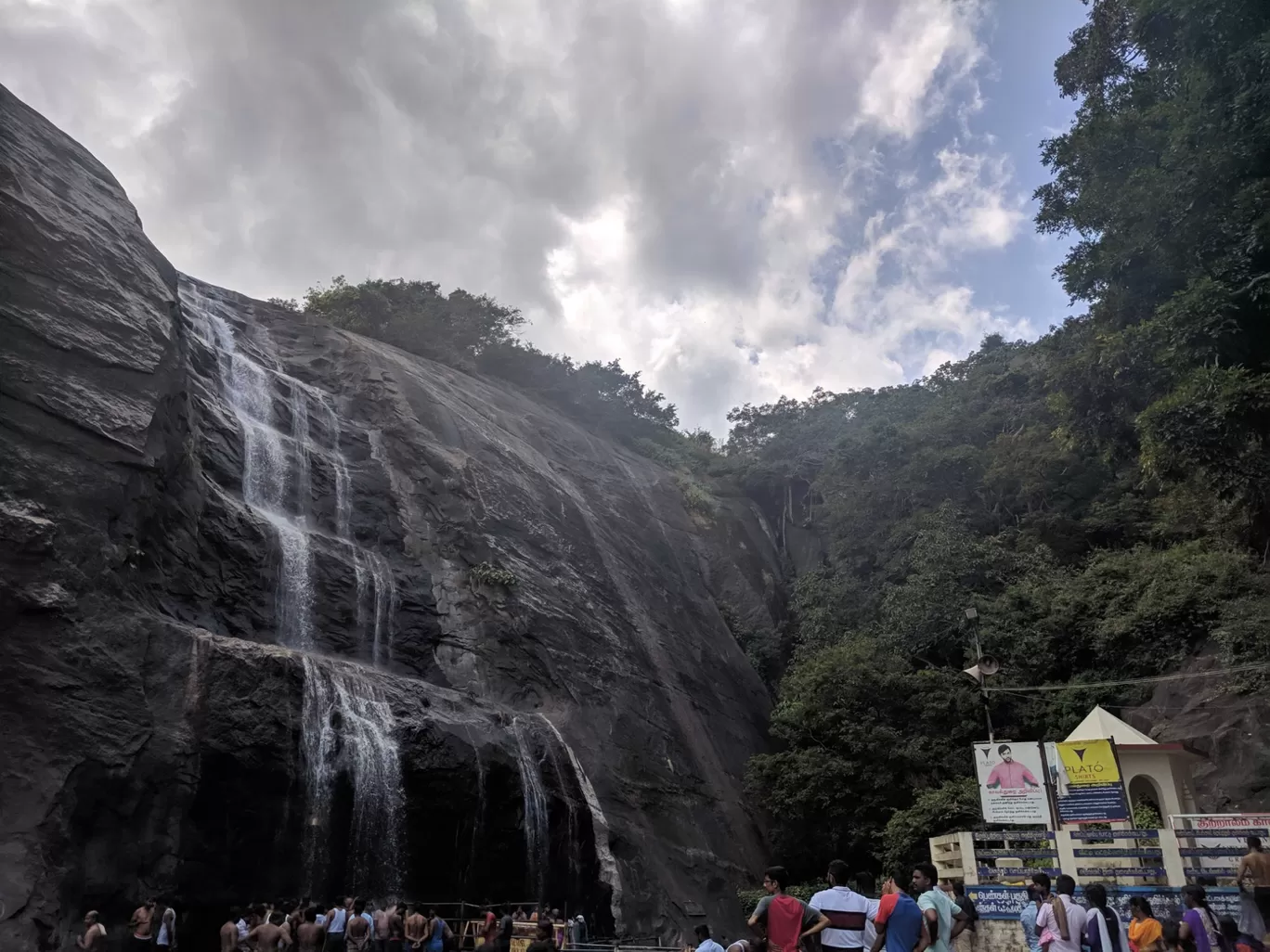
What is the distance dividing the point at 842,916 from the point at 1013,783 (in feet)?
23.5

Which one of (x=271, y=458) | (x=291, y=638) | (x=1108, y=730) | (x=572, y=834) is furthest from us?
(x=271, y=458)

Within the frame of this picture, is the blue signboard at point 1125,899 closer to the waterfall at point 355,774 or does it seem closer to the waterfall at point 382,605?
the waterfall at point 355,774

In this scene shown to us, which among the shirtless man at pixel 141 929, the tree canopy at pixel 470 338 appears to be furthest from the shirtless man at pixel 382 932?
the tree canopy at pixel 470 338

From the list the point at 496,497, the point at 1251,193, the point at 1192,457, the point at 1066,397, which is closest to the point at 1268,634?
the point at 1066,397

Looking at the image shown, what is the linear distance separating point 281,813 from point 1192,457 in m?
15.1

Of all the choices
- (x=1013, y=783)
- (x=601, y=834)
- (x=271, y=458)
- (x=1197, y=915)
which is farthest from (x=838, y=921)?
(x=271, y=458)

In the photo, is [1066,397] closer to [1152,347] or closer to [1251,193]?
[1152,347]

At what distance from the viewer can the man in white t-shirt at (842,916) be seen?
614cm

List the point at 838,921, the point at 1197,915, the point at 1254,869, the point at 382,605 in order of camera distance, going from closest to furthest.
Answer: the point at 838,921 → the point at 1197,915 → the point at 1254,869 → the point at 382,605

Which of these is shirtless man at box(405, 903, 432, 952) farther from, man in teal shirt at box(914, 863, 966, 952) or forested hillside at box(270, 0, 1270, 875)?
forested hillside at box(270, 0, 1270, 875)

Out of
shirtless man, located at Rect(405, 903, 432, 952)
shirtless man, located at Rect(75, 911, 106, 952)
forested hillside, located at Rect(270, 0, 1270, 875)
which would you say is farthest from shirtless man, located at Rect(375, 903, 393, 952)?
forested hillside, located at Rect(270, 0, 1270, 875)

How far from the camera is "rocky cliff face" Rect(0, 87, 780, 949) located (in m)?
12.6

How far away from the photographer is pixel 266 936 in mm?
11484

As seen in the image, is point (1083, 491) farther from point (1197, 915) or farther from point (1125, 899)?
point (1197, 915)
